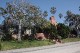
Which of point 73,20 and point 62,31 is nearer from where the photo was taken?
point 62,31

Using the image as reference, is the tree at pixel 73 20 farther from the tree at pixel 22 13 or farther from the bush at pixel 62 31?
the tree at pixel 22 13

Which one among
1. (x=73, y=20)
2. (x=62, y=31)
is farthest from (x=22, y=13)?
(x=73, y=20)

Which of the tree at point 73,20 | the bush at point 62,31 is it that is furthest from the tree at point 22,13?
the tree at point 73,20

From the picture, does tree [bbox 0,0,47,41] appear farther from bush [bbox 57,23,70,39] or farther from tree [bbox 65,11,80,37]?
tree [bbox 65,11,80,37]

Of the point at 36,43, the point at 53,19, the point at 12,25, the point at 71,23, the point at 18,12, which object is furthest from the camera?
the point at 71,23

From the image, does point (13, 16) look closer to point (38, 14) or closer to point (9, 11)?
point (9, 11)

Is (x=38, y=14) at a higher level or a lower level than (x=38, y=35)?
higher

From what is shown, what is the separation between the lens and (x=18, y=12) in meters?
46.0

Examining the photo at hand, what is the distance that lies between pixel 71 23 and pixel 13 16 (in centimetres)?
4326

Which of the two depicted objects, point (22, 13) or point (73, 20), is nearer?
point (22, 13)

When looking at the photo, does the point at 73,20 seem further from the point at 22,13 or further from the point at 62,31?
the point at 22,13

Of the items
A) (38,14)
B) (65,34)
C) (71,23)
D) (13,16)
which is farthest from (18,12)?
(71,23)

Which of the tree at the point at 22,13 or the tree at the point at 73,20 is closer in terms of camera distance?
the tree at the point at 22,13

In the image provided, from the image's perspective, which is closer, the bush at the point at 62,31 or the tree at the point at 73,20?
the bush at the point at 62,31
